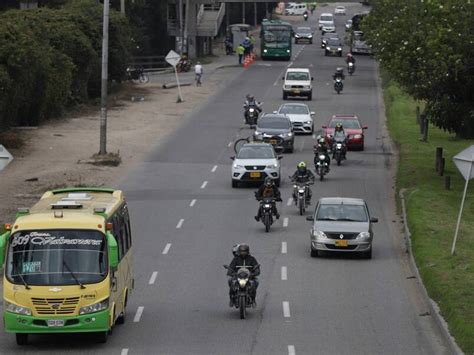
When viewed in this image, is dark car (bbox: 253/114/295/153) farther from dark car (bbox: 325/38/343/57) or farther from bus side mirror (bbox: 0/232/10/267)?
dark car (bbox: 325/38/343/57)

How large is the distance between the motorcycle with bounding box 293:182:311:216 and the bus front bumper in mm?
18093

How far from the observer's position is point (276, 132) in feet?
175

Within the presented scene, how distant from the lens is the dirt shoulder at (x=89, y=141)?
4369cm

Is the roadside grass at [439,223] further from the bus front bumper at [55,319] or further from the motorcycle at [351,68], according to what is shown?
the motorcycle at [351,68]

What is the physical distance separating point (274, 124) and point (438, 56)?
1400 cm

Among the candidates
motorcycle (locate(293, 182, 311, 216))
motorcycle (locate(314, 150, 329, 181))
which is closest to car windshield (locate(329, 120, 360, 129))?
motorcycle (locate(314, 150, 329, 181))

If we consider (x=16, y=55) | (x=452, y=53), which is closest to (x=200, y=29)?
(x=16, y=55)

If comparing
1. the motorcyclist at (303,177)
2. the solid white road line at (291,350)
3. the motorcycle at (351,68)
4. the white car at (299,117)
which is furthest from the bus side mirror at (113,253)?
the motorcycle at (351,68)

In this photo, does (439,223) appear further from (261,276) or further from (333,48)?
(333,48)

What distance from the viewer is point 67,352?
21.5m

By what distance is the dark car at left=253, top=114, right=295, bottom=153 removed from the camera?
5288 centimetres

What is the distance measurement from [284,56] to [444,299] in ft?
258

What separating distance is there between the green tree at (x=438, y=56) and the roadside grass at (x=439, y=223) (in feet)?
8.49

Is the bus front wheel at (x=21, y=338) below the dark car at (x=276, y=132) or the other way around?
the other way around
